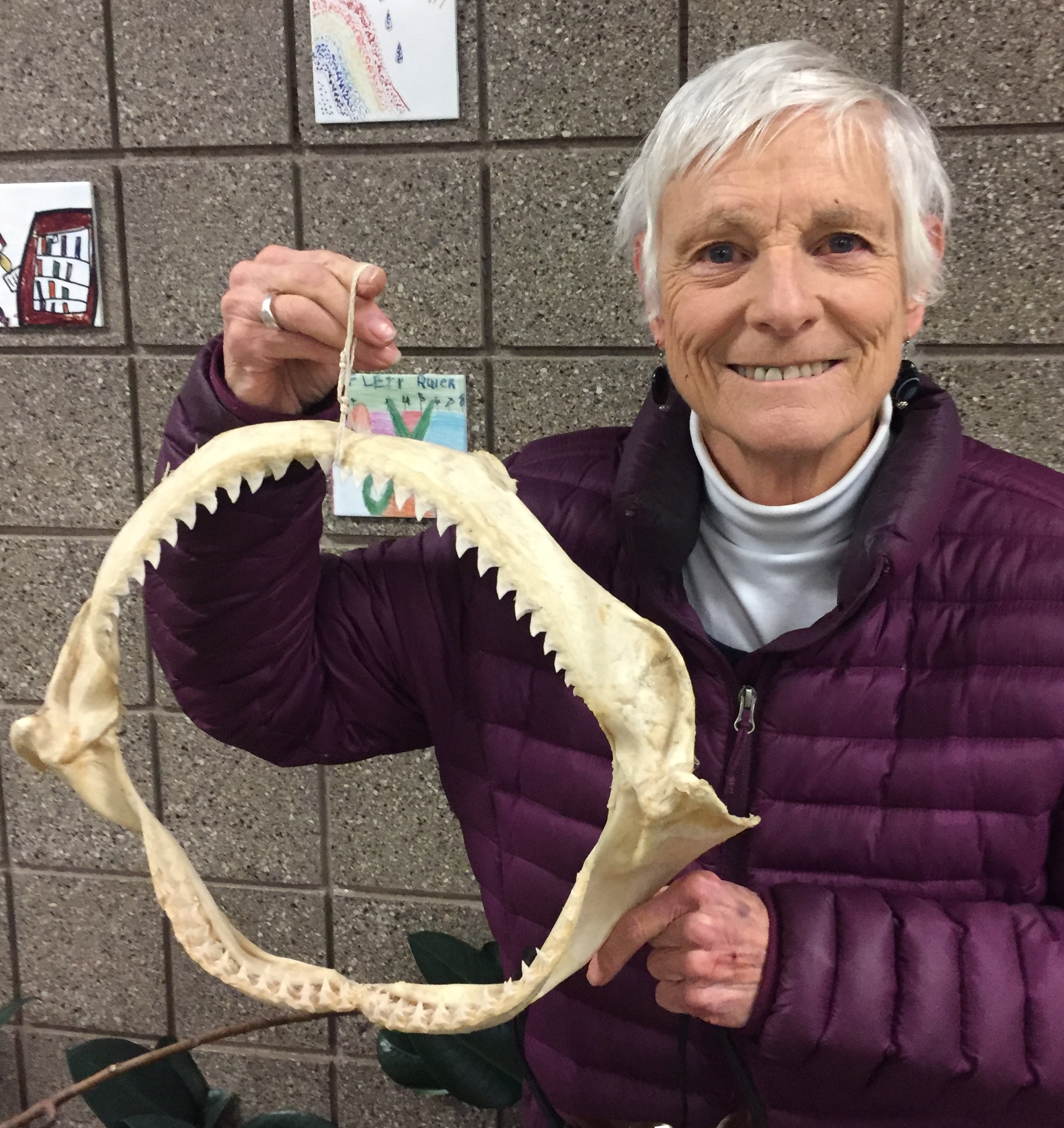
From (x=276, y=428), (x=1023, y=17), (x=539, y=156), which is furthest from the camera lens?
(x=539, y=156)

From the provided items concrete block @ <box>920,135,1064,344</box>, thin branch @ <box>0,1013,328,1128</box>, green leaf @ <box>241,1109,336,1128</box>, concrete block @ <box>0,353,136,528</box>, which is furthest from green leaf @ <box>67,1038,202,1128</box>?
concrete block @ <box>920,135,1064,344</box>

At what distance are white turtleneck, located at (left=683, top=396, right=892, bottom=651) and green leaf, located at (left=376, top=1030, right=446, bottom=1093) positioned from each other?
1056 mm

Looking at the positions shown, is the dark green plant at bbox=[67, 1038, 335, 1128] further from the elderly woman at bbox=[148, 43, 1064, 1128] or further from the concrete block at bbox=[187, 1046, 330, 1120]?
the elderly woman at bbox=[148, 43, 1064, 1128]

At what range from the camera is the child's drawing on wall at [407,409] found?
138cm

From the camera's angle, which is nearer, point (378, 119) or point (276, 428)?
point (276, 428)

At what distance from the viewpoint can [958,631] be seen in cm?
81

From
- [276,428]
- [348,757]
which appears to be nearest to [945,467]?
[276,428]

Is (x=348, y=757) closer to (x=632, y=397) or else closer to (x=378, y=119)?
(x=632, y=397)

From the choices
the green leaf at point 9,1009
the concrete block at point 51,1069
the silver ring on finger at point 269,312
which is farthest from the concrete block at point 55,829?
the silver ring on finger at point 269,312

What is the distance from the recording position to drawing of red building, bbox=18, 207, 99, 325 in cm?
144

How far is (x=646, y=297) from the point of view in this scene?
3.08 ft

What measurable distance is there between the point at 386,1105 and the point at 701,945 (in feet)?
4.19

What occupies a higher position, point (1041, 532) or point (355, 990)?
point (1041, 532)

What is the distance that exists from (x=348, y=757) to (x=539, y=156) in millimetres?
892
